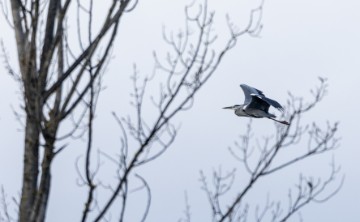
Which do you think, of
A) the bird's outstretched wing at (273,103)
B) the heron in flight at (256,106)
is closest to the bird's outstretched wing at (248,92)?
the heron in flight at (256,106)

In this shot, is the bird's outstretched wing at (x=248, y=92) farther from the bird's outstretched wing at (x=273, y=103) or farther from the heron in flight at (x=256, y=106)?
the bird's outstretched wing at (x=273, y=103)

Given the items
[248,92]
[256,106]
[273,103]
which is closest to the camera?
[273,103]

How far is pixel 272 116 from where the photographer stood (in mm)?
8336

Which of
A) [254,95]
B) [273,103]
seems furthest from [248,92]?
[273,103]

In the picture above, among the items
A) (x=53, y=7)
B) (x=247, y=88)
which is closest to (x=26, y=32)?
(x=53, y=7)

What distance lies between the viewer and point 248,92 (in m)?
8.99

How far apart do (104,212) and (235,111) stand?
4.74 metres

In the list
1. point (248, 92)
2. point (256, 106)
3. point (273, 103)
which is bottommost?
point (273, 103)

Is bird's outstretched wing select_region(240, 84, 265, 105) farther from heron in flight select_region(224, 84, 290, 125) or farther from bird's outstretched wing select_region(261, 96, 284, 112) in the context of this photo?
bird's outstretched wing select_region(261, 96, 284, 112)

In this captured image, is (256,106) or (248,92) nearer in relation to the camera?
(256,106)

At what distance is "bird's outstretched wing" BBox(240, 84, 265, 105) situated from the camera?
28.5ft

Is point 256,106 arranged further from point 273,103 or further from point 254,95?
point 273,103

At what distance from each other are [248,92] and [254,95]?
318mm

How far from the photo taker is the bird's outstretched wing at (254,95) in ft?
26.9
